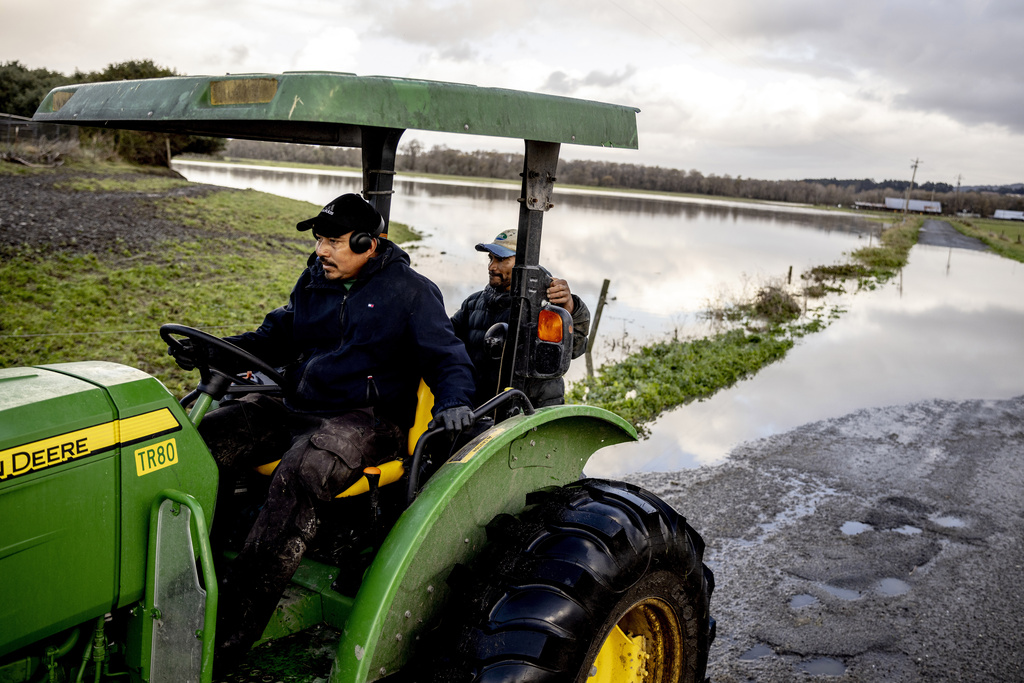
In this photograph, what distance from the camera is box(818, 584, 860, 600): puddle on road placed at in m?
4.07

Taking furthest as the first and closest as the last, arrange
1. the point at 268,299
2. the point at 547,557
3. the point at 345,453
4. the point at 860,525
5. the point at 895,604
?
the point at 268,299 < the point at 860,525 < the point at 895,604 < the point at 345,453 < the point at 547,557

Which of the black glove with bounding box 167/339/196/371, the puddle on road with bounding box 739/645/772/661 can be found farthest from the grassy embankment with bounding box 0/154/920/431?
the black glove with bounding box 167/339/196/371

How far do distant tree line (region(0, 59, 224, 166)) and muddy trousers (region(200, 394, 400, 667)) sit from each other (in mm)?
30590

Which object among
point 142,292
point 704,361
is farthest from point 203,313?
point 704,361

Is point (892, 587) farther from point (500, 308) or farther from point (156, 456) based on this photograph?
point (156, 456)

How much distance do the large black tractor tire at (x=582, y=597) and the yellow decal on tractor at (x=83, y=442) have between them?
0.91 meters

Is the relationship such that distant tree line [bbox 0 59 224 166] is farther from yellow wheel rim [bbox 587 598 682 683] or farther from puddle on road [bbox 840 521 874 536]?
yellow wheel rim [bbox 587 598 682 683]

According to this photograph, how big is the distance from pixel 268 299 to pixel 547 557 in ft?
34.0

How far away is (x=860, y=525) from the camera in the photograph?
5.00 m

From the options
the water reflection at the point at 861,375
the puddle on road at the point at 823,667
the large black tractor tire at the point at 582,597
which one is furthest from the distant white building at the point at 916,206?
the large black tractor tire at the point at 582,597

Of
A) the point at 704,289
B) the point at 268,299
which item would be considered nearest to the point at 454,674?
the point at 268,299

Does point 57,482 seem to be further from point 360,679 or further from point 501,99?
point 501,99

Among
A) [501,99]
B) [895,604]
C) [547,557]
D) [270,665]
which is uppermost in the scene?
[501,99]

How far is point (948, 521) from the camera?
5.10 metres
